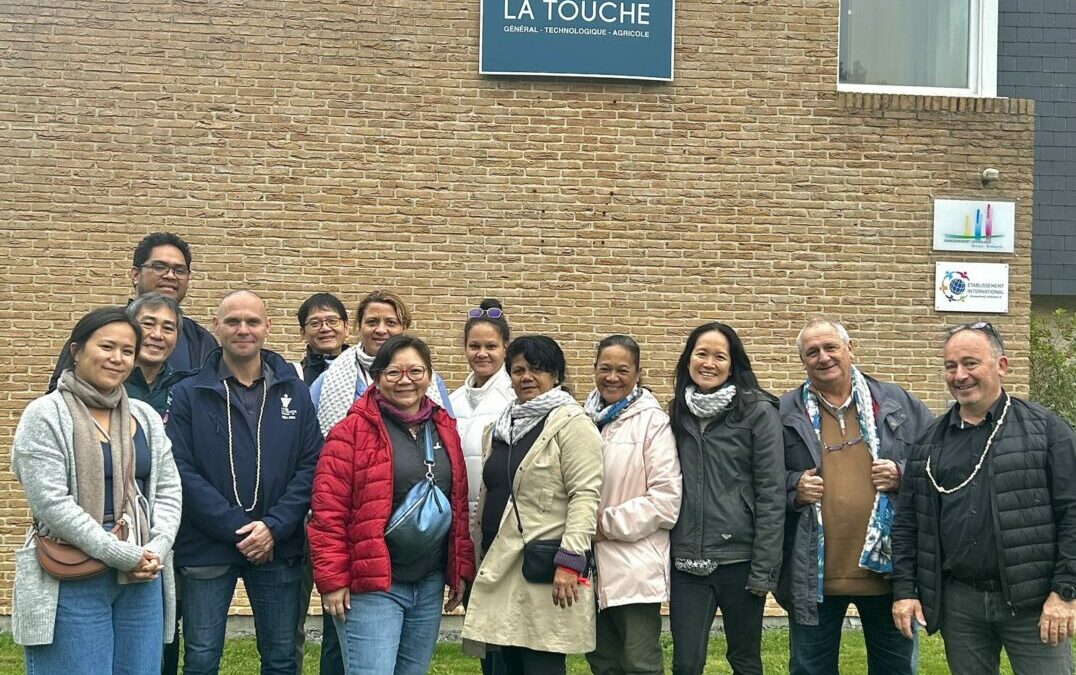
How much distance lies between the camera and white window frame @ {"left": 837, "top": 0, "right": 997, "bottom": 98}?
980 cm

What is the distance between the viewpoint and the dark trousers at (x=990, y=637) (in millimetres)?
4488

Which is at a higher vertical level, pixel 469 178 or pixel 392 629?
pixel 469 178

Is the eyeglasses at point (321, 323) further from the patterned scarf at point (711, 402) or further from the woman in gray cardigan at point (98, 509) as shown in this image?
the patterned scarf at point (711, 402)

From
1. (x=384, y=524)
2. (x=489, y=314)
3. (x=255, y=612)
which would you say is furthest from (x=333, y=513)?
(x=489, y=314)

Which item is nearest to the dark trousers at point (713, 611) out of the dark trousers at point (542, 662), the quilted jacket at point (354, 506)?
the dark trousers at point (542, 662)

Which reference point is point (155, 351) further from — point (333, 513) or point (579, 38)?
point (579, 38)

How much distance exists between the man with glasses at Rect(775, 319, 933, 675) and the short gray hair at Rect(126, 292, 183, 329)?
113 inches

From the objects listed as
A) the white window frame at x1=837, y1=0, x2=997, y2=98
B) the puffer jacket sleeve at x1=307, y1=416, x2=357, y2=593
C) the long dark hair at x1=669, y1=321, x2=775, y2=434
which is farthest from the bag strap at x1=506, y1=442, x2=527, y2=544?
the white window frame at x1=837, y1=0, x2=997, y2=98

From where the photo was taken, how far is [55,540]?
429 cm

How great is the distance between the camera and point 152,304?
5195 mm

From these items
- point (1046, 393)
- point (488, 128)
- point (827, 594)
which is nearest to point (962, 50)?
point (1046, 393)

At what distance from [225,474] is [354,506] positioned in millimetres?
612

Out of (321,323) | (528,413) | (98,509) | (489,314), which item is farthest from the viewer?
(321,323)

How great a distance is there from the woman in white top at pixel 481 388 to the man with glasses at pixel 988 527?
2.00 m
